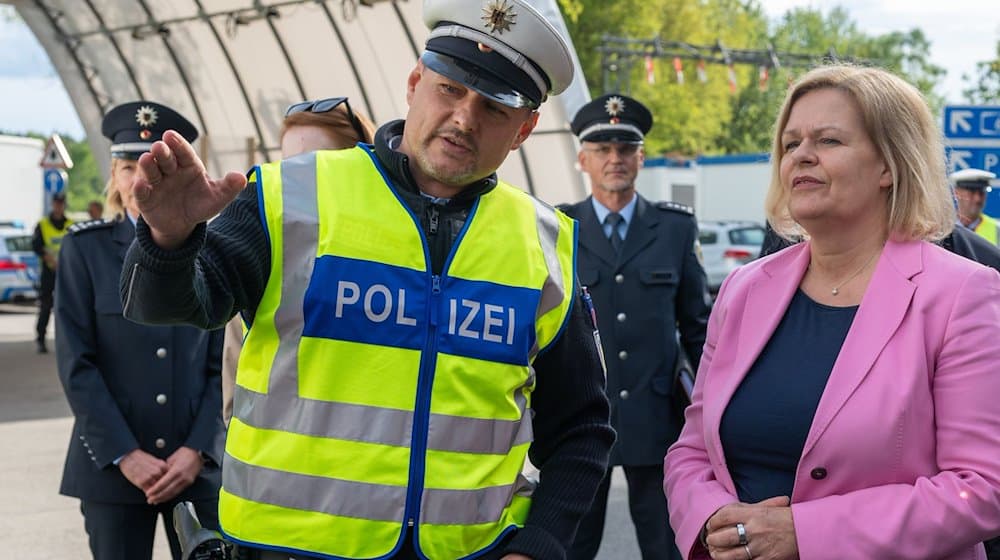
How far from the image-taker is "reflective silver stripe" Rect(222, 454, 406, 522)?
8.17 feet

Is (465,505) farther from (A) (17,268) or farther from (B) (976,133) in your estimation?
(A) (17,268)

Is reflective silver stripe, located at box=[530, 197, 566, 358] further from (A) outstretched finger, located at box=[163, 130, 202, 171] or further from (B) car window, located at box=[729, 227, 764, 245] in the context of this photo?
(B) car window, located at box=[729, 227, 764, 245]

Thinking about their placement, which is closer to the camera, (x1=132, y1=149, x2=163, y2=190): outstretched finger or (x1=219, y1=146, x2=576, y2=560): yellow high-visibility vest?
(x1=132, y1=149, x2=163, y2=190): outstretched finger

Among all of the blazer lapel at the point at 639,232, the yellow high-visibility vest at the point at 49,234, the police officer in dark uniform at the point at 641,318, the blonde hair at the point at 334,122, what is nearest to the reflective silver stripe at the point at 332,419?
the blonde hair at the point at 334,122

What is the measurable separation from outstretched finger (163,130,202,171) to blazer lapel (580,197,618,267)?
147 inches

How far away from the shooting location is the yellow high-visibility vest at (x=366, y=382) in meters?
2.49

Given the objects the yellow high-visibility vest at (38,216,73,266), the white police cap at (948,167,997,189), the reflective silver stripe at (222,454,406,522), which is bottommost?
the yellow high-visibility vest at (38,216,73,266)

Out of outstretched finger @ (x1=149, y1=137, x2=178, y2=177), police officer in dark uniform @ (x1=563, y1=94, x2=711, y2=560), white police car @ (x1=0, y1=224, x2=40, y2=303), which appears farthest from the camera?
white police car @ (x1=0, y1=224, x2=40, y2=303)

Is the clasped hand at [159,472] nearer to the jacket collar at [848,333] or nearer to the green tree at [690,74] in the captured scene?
the jacket collar at [848,333]

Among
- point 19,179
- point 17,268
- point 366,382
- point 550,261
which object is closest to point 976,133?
point 550,261

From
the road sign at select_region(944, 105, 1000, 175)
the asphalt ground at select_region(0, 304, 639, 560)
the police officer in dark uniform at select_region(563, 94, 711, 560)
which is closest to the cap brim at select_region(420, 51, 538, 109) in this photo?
the police officer in dark uniform at select_region(563, 94, 711, 560)

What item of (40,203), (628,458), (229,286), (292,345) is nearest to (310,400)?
(292,345)

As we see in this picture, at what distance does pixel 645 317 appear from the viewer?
5641mm

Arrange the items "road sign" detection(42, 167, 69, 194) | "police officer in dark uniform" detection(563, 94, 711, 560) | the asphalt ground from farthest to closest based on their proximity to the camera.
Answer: "road sign" detection(42, 167, 69, 194)
the asphalt ground
"police officer in dark uniform" detection(563, 94, 711, 560)
